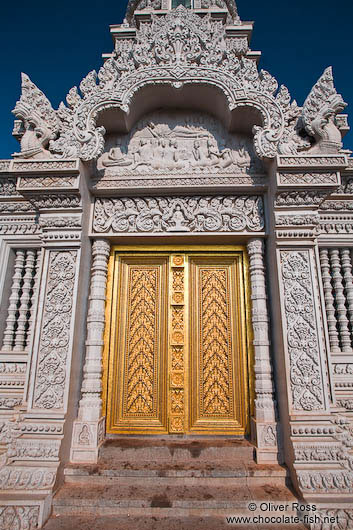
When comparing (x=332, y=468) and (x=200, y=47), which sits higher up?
(x=200, y=47)

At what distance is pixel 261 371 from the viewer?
415cm

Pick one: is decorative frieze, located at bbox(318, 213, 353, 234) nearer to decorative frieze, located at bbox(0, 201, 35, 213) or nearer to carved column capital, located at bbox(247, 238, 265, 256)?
carved column capital, located at bbox(247, 238, 265, 256)

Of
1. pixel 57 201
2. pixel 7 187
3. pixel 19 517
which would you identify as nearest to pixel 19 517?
pixel 19 517

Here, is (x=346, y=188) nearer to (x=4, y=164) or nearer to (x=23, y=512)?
(x=4, y=164)

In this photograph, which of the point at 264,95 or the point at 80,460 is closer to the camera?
the point at 80,460

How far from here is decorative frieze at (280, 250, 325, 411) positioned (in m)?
3.77

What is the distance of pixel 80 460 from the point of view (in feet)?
12.6

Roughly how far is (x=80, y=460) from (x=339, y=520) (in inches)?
116

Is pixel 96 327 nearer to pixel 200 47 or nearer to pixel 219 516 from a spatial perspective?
pixel 219 516

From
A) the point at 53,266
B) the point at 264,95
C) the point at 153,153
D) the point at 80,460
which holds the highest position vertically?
the point at 264,95

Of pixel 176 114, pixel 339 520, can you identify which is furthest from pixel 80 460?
pixel 176 114

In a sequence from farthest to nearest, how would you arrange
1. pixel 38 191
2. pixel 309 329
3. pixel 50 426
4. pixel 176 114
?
pixel 176 114
pixel 38 191
pixel 309 329
pixel 50 426

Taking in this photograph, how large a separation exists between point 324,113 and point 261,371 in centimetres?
377

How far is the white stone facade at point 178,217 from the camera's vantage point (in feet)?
12.7
